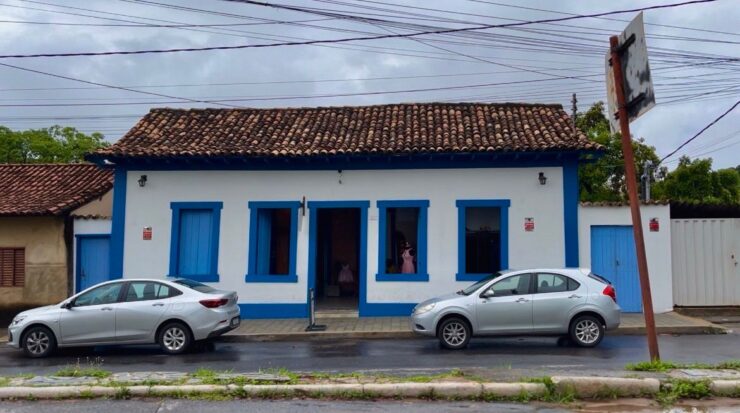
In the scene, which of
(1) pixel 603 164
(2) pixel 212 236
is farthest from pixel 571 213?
(1) pixel 603 164

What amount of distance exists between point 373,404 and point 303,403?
73 cm

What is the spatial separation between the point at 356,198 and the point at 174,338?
5.96 metres

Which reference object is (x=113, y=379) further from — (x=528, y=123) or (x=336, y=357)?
(x=528, y=123)

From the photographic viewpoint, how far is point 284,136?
54.7 feet

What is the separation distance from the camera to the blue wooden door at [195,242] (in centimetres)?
1603

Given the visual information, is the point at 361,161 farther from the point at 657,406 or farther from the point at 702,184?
the point at 702,184

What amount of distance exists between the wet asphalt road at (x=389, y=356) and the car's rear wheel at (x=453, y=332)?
0.22 metres

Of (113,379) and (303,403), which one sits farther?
(113,379)

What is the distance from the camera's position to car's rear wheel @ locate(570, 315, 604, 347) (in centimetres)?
1127

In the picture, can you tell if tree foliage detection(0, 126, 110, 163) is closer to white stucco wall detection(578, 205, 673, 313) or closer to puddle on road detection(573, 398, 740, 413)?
white stucco wall detection(578, 205, 673, 313)

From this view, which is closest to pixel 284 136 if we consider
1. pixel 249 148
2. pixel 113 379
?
pixel 249 148

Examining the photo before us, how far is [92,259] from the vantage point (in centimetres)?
1688

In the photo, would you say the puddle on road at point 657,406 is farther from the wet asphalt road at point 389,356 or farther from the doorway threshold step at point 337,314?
the doorway threshold step at point 337,314

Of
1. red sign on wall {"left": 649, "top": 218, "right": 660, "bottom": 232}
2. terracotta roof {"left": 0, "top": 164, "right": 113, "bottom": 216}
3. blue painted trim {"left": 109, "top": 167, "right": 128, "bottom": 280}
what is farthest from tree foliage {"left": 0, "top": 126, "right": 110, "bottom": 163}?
red sign on wall {"left": 649, "top": 218, "right": 660, "bottom": 232}
